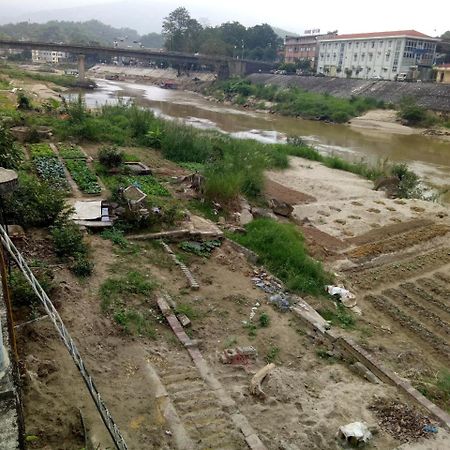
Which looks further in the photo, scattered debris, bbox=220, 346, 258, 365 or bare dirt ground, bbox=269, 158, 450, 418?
bare dirt ground, bbox=269, 158, 450, 418

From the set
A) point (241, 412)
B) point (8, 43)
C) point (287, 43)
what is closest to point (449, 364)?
point (241, 412)

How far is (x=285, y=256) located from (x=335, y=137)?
2907cm

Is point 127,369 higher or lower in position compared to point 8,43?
A: lower

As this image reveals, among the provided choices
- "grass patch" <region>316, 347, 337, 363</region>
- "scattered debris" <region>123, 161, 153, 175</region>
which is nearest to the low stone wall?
"scattered debris" <region>123, 161, 153, 175</region>

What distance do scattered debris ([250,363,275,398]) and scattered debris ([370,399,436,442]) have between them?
1404 millimetres

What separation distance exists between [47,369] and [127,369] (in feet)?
3.31

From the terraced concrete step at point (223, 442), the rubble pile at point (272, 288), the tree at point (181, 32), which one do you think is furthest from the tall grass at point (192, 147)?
the tree at point (181, 32)

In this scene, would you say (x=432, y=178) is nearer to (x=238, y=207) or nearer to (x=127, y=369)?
(x=238, y=207)

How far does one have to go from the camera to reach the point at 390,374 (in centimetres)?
659

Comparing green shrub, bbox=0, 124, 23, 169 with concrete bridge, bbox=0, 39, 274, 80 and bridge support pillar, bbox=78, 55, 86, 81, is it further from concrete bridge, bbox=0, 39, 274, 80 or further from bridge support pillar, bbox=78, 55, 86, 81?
concrete bridge, bbox=0, 39, 274, 80

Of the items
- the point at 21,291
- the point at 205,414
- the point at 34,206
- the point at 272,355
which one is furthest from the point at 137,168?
the point at 205,414

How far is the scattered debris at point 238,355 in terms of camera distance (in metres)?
6.50

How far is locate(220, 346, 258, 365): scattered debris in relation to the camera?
6.50 m

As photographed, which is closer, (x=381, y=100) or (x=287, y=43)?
(x=381, y=100)
